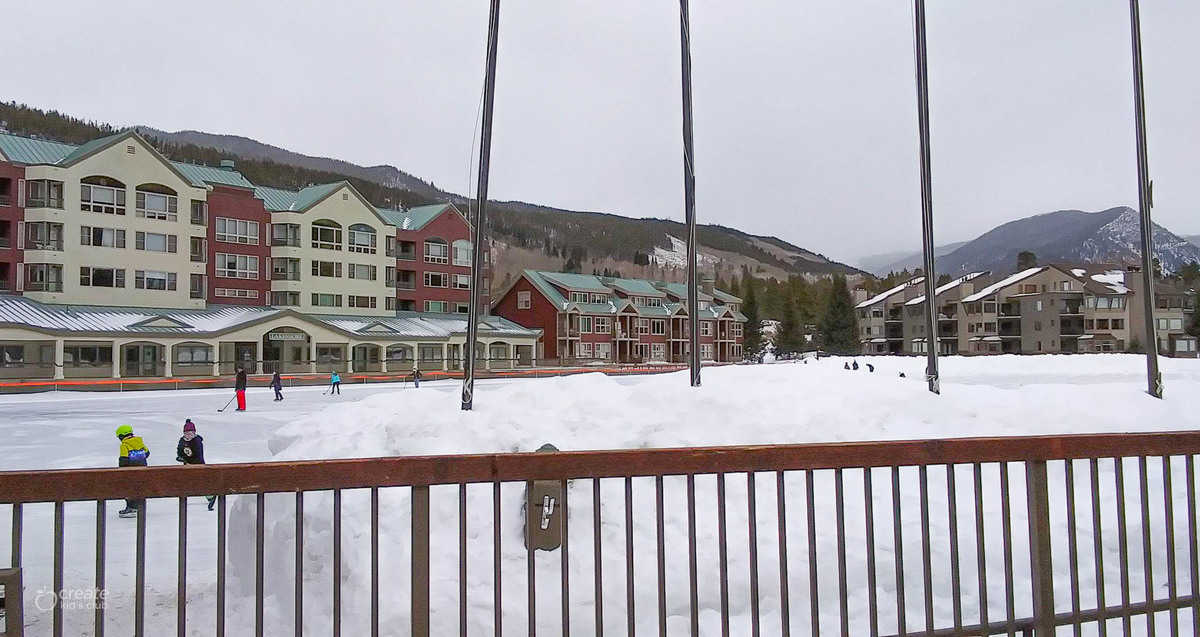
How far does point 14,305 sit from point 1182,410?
47.0 meters

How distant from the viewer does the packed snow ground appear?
212 inches

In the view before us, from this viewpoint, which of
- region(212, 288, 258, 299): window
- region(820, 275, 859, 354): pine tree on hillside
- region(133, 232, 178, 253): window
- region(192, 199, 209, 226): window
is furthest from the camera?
region(820, 275, 859, 354): pine tree on hillside

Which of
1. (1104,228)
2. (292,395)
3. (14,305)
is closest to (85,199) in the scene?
(14,305)

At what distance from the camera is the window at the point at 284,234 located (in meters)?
54.7

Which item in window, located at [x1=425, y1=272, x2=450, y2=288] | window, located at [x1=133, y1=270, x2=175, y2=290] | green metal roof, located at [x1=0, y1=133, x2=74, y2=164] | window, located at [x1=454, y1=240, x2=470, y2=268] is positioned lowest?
window, located at [x1=133, y1=270, x2=175, y2=290]

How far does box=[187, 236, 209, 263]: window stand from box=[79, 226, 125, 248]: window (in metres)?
3.86

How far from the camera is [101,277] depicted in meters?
44.2

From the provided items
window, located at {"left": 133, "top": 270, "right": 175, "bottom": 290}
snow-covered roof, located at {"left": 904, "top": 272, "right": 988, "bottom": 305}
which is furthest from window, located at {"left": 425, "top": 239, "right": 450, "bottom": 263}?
snow-covered roof, located at {"left": 904, "top": 272, "right": 988, "bottom": 305}

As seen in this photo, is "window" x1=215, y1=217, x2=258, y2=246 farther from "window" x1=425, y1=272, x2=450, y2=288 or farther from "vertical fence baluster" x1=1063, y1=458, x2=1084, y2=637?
"vertical fence baluster" x1=1063, y1=458, x2=1084, y2=637

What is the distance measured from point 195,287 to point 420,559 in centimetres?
5230

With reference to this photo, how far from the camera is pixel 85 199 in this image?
4447 centimetres

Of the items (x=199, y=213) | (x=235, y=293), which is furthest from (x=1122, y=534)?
(x=235, y=293)

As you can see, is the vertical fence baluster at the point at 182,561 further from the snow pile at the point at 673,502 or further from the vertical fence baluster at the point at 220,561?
the snow pile at the point at 673,502

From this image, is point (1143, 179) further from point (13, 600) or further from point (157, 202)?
point (157, 202)
